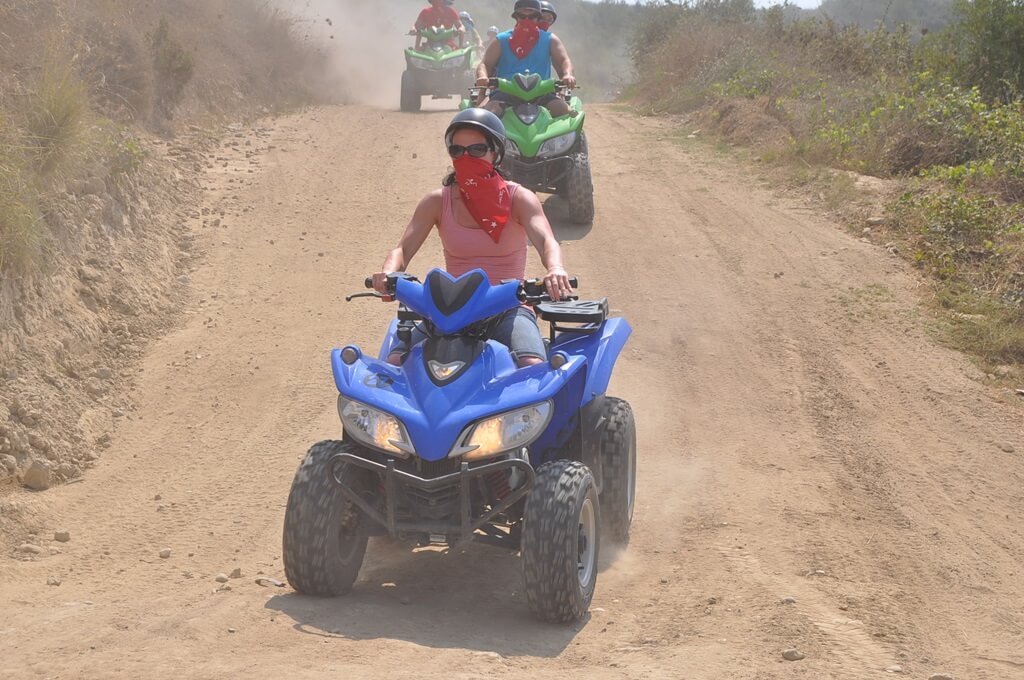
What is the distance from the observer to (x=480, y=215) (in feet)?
21.1

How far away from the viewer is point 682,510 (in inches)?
273

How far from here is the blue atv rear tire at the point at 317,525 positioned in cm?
514

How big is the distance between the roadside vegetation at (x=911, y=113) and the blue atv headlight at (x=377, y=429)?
6.14 m

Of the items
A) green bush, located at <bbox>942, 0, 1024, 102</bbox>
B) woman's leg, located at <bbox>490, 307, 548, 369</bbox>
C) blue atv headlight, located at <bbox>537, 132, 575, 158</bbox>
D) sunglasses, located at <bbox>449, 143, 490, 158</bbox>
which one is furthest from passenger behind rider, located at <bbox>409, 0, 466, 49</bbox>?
woman's leg, located at <bbox>490, 307, 548, 369</bbox>

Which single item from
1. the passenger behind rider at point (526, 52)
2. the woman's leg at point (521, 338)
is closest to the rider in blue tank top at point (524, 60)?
the passenger behind rider at point (526, 52)

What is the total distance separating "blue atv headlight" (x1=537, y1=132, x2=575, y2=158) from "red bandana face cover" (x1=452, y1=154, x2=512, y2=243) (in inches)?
247

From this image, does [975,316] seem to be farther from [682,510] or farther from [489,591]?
[489,591]

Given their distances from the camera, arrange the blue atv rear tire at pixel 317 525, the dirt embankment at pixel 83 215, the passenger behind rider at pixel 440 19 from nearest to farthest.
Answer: the blue atv rear tire at pixel 317 525, the dirt embankment at pixel 83 215, the passenger behind rider at pixel 440 19

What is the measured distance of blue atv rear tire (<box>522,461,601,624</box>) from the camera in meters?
4.98

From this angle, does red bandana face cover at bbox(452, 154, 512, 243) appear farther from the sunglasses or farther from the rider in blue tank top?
the rider in blue tank top

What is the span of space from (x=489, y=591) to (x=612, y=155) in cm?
1170

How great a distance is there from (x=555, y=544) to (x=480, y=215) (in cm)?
211

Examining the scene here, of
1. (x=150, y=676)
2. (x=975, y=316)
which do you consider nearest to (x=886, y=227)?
(x=975, y=316)

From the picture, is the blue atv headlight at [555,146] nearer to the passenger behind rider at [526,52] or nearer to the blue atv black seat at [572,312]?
the passenger behind rider at [526,52]
